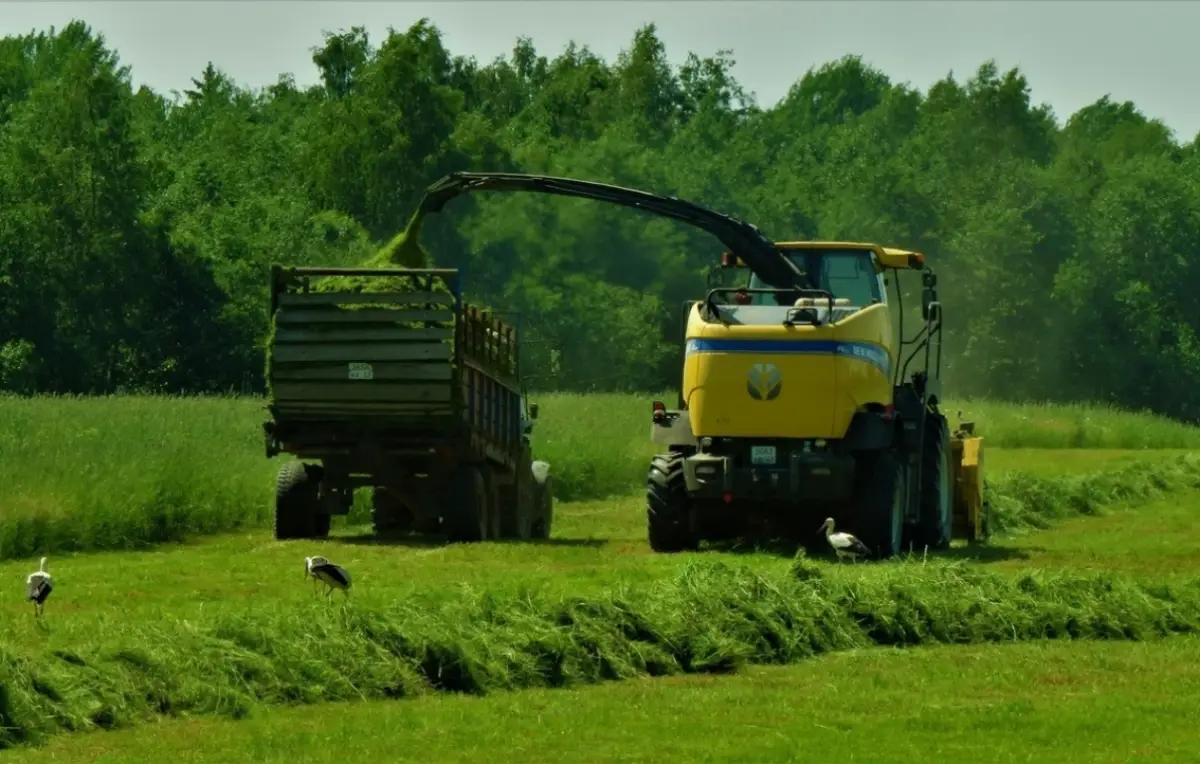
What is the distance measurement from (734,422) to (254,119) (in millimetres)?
86122

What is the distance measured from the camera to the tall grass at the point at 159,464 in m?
26.9

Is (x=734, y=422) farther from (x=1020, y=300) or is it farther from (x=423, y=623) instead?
(x=1020, y=300)

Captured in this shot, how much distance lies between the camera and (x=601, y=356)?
79500mm

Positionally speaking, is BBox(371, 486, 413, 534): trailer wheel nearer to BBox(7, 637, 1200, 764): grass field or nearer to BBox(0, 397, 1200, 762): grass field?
BBox(0, 397, 1200, 762): grass field

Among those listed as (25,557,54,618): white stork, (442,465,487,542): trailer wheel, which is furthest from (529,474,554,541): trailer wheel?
(25,557,54,618): white stork

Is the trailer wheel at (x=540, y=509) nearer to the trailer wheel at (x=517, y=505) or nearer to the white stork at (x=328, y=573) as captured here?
the trailer wheel at (x=517, y=505)

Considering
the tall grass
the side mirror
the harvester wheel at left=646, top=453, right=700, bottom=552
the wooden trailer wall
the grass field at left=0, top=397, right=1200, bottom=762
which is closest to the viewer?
the grass field at left=0, top=397, right=1200, bottom=762

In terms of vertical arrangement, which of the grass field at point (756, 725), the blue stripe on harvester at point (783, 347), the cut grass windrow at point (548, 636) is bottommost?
the grass field at point (756, 725)

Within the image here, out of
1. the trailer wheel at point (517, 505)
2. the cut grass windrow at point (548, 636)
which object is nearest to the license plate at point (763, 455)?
the cut grass windrow at point (548, 636)

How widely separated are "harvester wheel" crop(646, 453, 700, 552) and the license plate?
0.88 meters

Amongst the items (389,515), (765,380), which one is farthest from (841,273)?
(389,515)

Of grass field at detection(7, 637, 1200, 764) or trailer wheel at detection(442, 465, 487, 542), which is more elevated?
trailer wheel at detection(442, 465, 487, 542)

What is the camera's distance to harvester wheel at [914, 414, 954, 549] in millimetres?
26609

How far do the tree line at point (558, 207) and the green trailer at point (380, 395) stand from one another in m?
24.1
